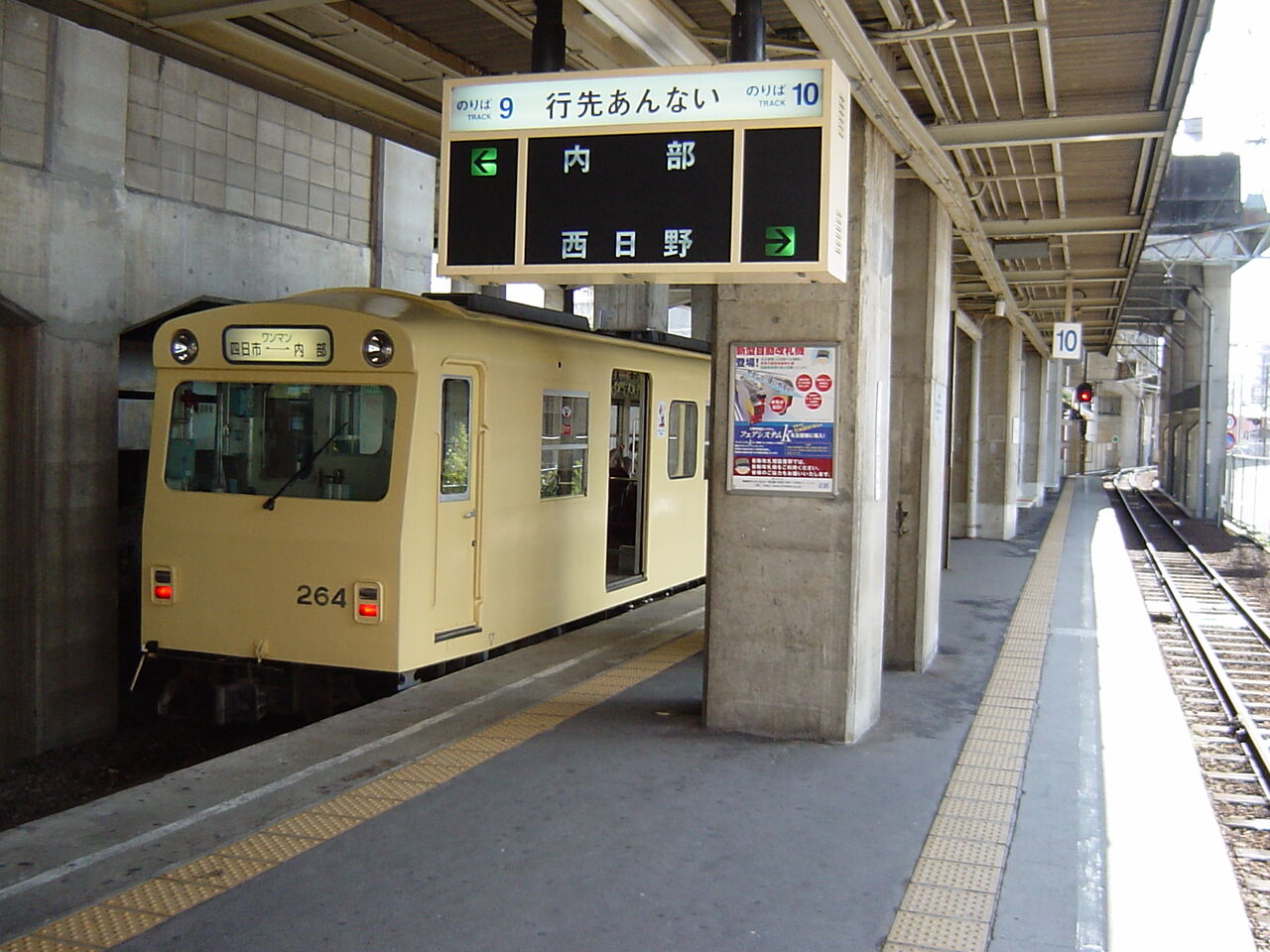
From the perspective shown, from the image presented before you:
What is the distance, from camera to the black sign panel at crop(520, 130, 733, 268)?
16.4ft

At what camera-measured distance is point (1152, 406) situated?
8562cm

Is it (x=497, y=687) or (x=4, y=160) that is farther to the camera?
(x=4, y=160)

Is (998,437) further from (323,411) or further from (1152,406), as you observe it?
(1152,406)

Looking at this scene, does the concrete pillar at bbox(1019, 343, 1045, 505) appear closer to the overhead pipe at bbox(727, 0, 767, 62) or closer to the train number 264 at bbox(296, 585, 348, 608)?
the train number 264 at bbox(296, 585, 348, 608)

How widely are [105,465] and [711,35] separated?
19.4ft

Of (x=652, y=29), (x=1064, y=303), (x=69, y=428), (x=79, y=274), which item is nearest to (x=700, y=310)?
(x=1064, y=303)

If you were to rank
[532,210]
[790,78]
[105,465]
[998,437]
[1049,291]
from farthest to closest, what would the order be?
[998,437]
[1049,291]
[105,465]
[532,210]
[790,78]

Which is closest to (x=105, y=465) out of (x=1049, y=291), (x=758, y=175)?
(x=758, y=175)

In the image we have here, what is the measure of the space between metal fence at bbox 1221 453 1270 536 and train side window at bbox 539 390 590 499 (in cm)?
1996

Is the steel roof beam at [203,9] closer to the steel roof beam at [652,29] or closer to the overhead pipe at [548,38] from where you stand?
the overhead pipe at [548,38]

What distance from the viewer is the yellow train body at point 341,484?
22.4ft

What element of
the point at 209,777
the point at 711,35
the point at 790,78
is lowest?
the point at 209,777

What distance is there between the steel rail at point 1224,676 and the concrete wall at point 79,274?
847 centimetres

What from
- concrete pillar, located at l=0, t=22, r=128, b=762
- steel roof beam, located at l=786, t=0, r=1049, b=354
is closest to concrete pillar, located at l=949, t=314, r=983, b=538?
steel roof beam, located at l=786, t=0, r=1049, b=354
